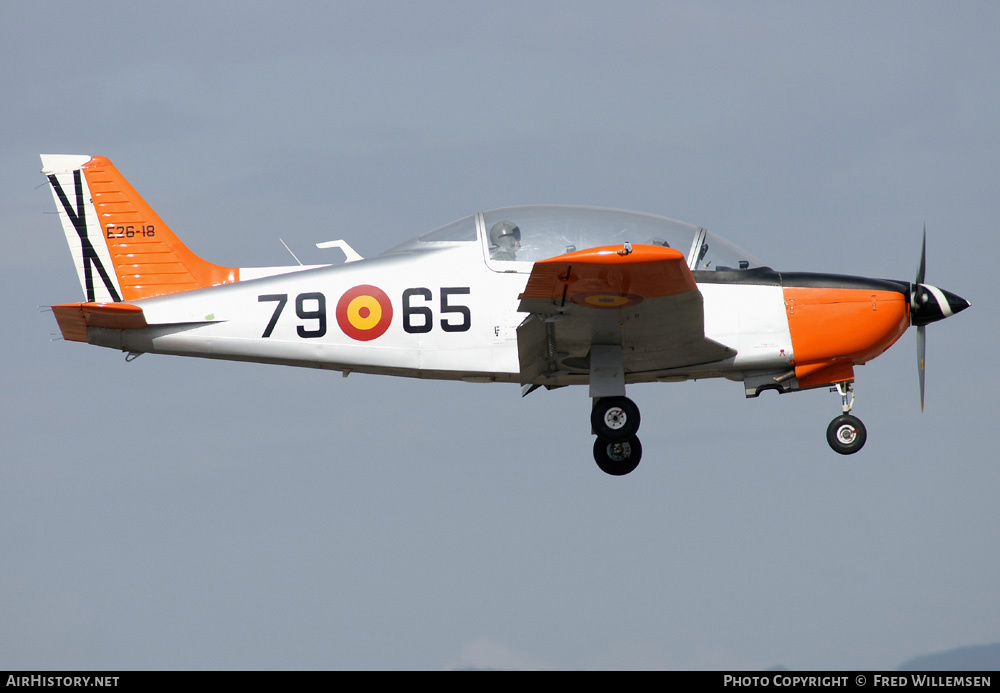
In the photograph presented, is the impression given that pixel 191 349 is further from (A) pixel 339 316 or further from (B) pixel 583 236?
(B) pixel 583 236

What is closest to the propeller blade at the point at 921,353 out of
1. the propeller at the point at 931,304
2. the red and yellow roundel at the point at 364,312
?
the propeller at the point at 931,304

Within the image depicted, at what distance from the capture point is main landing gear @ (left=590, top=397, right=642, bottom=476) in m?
12.2

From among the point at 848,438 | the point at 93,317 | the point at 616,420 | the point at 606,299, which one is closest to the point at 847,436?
the point at 848,438

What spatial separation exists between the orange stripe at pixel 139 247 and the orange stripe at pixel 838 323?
22.1 ft

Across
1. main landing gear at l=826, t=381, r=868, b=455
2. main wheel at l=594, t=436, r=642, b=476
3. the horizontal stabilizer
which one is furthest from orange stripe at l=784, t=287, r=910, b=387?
the horizontal stabilizer

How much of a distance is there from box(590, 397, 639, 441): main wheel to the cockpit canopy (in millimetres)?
1699

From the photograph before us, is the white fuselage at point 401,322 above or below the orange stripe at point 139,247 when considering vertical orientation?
below

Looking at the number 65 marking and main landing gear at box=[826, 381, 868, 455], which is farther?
main landing gear at box=[826, 381, 868, 455]

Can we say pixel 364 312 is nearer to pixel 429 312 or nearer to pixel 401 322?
pixel 401 322

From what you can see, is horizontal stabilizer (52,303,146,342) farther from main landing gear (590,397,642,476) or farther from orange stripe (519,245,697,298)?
main landing gear (590,397,642,476)

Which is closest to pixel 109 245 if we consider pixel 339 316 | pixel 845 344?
pixel 339 316

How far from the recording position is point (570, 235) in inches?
480

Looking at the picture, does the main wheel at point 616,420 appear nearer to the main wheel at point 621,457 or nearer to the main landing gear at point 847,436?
the main wheel at point 621,457

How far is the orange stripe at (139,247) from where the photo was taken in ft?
45.8
